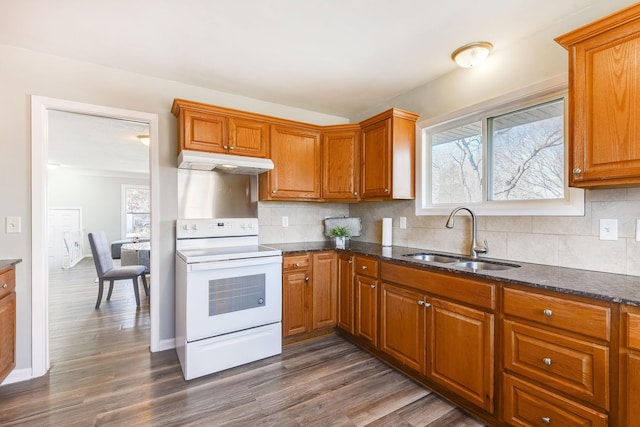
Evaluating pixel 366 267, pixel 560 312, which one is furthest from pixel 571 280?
pixel 366 267

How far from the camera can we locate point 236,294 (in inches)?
Answer: 92.4

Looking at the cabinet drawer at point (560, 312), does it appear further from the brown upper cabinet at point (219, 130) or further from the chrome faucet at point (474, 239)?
A: the brown upper cabinet at point (219, 130)

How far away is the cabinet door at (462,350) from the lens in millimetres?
1661

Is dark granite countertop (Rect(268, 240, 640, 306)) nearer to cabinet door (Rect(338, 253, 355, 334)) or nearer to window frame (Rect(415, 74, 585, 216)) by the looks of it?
window frame (Rect(415, 74, 585, 216))

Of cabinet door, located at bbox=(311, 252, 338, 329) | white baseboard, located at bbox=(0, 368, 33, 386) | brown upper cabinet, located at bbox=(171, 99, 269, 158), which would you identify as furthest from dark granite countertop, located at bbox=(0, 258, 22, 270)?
cabinet door, located at bbox=(311, 252, 338, 329)

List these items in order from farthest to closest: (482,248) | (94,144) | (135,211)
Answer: (135,211) < (94,144) < (482,248)

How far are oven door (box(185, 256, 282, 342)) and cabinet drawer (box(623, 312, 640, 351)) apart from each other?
6.91 feet

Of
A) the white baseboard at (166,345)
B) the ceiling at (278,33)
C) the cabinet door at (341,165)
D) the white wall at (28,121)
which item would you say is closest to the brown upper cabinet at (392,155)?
the cabinet door at (341,165)

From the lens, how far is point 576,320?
4.32 feet

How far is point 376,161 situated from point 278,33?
143 centimetres

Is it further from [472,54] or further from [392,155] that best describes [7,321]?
[472,54]

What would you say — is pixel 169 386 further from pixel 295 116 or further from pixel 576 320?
pixel 295 116

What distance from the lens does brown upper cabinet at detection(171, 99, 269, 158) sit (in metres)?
2.51

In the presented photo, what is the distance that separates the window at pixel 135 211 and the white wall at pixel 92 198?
12 cm
